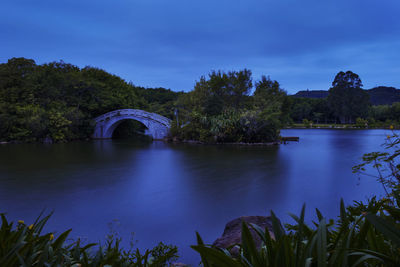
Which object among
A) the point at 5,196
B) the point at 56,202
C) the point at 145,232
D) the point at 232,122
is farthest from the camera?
the point at 232,122

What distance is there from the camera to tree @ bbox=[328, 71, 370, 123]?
4166cm

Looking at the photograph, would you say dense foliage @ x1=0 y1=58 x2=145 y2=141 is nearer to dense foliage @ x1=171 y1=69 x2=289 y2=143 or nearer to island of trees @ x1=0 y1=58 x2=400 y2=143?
island of trees @ x1=0 y1=58 x2=400 y2=143

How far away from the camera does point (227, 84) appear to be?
17297 mm

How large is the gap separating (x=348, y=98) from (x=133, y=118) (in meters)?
37.7

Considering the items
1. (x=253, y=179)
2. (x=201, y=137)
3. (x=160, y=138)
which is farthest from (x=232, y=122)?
(x=253, y=179)

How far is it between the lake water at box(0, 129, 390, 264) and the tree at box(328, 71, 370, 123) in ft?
124

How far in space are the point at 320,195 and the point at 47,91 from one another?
18670mm

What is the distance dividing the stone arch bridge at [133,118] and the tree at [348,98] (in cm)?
3521

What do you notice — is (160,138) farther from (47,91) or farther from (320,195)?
(320,195)

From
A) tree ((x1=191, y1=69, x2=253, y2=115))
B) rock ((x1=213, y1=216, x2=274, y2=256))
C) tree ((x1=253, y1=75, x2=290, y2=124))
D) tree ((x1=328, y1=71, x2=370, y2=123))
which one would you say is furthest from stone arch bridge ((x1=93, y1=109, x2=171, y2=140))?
tree ((x1=328, y1=71, x2=370, y2=123))

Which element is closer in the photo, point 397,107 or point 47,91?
point 47,91

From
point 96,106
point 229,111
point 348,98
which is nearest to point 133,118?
point 96,106

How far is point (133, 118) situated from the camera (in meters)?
18.2

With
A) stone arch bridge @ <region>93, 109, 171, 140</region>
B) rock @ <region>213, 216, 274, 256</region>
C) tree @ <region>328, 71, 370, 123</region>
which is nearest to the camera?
rock @ <region>213, 216, 274, 256</region>
